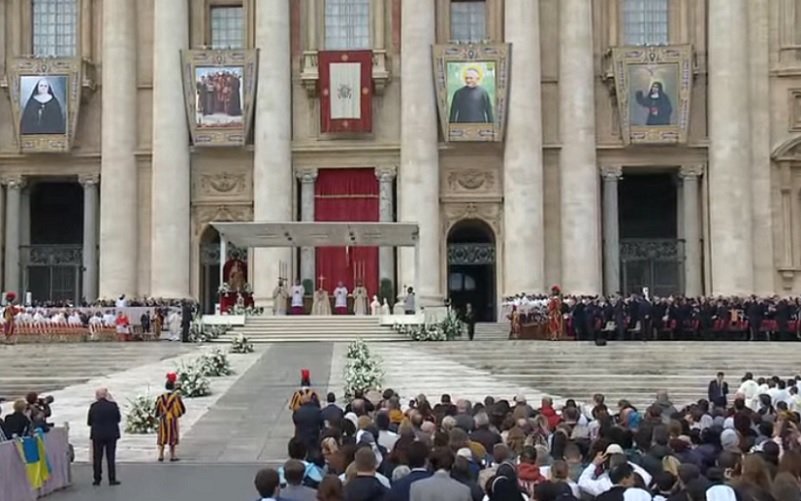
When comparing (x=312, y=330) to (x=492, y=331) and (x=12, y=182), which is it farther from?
(x=12, y=182)

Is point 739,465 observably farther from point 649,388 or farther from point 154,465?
point 649,388

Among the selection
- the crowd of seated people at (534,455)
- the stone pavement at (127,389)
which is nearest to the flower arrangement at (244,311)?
the stone pavement at (127,389)

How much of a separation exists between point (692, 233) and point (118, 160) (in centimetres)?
2196

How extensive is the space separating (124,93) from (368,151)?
951cm

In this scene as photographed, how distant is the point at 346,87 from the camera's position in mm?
46781

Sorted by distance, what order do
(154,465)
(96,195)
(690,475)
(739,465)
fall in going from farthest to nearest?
(96,195) → (154,465) → (739,465) → (690,475)

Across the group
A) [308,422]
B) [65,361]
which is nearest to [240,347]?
[65,361]

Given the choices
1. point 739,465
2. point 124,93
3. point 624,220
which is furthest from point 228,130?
point 739,465

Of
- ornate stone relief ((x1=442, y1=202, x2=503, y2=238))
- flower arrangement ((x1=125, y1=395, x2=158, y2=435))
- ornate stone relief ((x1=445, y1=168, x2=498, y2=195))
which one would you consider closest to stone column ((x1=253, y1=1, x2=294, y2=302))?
ornate stone relief ((x1=442, y1=202, x2=503, y2=238))

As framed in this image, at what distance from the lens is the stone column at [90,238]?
4862 centimetres

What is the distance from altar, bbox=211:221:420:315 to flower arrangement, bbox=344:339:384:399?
10.8m

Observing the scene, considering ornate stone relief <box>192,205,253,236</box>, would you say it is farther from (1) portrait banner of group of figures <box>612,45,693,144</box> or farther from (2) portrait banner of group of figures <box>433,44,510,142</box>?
(1) portrait banner of group of figures <box>612,45,693,144</box>

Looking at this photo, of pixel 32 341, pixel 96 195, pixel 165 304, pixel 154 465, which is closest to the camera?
pixel 154 465

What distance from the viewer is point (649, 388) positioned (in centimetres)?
2678
